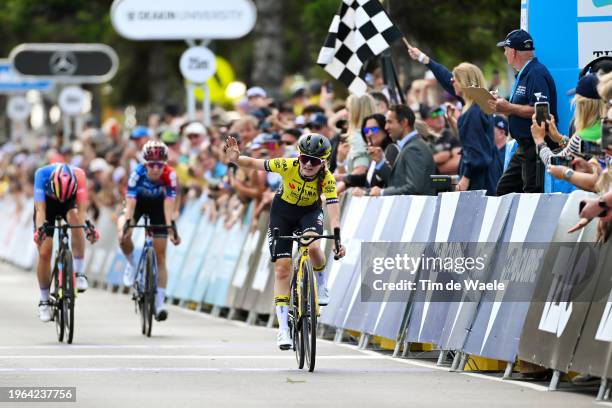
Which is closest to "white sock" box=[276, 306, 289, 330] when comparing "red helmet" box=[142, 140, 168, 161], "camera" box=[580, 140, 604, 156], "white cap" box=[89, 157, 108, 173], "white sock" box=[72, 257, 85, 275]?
"camera" box=[580, 140, 604, 156]

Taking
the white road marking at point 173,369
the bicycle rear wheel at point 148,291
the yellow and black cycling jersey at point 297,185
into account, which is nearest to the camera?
the white road marking at point 173,369

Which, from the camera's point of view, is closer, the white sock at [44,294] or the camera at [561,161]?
the camera at [561,161]

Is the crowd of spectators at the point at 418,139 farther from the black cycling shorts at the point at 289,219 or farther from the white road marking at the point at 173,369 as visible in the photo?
the white road marking at the point at 173,369

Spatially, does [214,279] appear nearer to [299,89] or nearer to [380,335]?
[299,89]

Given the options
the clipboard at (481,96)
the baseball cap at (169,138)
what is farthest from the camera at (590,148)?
the baseball cap at (169,138)

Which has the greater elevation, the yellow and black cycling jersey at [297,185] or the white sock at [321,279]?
the yellow and black cycling jersey at [297,185]

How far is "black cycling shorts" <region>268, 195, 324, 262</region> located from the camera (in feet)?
44.0

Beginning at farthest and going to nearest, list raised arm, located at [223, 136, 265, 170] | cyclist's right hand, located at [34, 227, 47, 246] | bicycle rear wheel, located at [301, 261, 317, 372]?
cyclist's right hand, located at [34, 227, 47, 246]
raised arm, located at [223, 136, 265, 170]
bicycle rear wheel, located at [301, 261, 317, 372]

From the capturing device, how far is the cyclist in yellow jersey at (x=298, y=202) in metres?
13.1

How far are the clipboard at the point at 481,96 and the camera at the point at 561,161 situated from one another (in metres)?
1.40

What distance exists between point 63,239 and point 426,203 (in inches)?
162

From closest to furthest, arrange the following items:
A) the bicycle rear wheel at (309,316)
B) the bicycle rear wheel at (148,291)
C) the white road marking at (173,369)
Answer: the bicycle rear wheel at (309,316), the white road marking at (173,369), the bicycle rear wheel at (148,291)

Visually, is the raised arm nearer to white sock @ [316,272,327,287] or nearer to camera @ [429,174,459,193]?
white sock @ [316,272,327,287]

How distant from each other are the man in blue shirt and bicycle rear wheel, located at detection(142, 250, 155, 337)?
492cm
